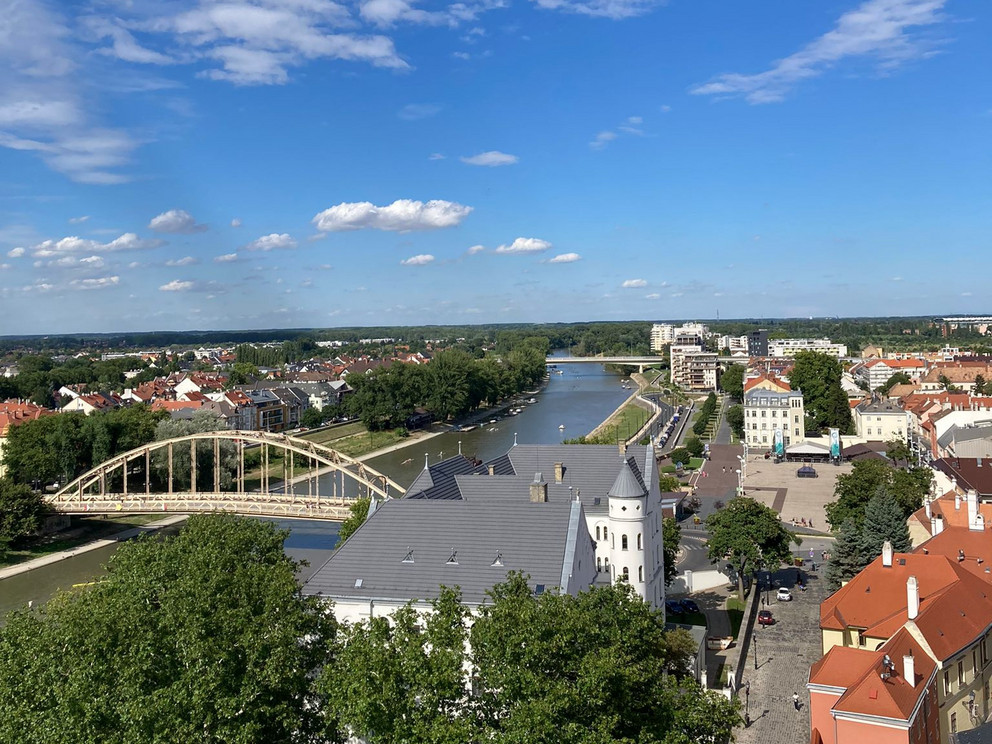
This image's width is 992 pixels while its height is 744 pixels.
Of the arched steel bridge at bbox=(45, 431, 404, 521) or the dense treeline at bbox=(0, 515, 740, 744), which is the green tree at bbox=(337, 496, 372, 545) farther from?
the dense treeline at bbox=(0, 515, 740, 744)

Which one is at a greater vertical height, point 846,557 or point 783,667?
point 846,557

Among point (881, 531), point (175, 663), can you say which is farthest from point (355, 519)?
point (881, 531)

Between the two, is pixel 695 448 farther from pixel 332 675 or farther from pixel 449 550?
pixel 332 675

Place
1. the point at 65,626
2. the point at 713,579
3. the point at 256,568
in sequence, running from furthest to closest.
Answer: the point at 713,579 < the point at 256,568 < the point at 65,626

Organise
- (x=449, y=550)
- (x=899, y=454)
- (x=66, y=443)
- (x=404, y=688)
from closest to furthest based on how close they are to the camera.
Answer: (x=404, y=688), (x=449, y=550), (x=899, y=454), (x=66, y=443)

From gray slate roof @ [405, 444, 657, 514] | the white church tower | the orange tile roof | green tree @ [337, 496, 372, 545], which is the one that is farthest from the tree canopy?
green tree @ [337, 496, 372, 545]

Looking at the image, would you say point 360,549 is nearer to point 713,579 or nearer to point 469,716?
point 469,716

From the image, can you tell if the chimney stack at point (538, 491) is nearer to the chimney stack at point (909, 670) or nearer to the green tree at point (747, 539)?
the green tree at point (747, 539)

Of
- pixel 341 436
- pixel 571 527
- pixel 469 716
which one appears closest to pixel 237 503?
pixel 571 527
